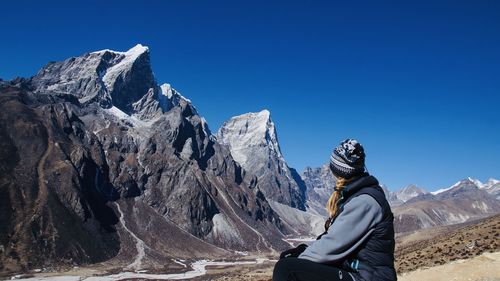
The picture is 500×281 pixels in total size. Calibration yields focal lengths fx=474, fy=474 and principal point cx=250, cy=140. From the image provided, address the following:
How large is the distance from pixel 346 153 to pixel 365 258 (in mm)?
1669

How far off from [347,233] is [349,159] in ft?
4.58

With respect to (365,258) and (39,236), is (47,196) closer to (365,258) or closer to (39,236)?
(39,236)

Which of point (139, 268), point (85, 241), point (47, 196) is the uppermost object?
point (47, 196)

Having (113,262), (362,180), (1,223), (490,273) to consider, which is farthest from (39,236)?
(362,180)

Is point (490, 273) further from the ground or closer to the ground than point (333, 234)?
closer to the ground

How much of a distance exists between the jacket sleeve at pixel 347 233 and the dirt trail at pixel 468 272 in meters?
19.4

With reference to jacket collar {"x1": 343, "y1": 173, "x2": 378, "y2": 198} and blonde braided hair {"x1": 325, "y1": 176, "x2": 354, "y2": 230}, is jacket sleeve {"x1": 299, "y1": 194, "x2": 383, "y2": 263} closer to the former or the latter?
jacket collar {"x1": 343, "y1": 173, "x2": 378, "y2": 198}

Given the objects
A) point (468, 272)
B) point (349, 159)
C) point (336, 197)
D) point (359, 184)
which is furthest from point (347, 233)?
point (468, 272)

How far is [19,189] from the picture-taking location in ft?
625

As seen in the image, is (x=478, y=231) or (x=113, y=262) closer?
(x=478, y=231)

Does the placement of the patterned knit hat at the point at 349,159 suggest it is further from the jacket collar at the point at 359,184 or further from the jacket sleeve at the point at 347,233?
the jacket sleeve at the point at 347,233

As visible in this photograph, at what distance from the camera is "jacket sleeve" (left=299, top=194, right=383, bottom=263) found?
6410mm

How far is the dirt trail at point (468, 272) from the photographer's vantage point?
23.9 m

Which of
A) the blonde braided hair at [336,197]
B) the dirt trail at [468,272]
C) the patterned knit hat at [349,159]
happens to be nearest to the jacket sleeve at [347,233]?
the blonde braided hair at [336,197]
